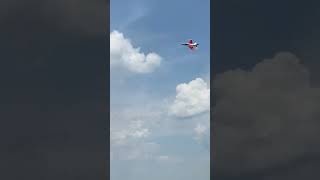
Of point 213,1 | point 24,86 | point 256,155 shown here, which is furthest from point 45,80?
point 256,155

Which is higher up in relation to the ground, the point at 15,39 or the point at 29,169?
the point at 15,39

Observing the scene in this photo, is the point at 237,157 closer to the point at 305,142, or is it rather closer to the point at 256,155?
the point at 256,155

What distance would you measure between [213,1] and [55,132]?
2911cm

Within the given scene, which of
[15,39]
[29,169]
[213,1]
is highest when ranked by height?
[213,1]

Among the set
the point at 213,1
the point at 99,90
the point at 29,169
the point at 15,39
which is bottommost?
the point at 29,169

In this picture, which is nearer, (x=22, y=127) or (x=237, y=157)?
(x=22, y=127)

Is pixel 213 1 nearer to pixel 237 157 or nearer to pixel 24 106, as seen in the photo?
pixel 237 157

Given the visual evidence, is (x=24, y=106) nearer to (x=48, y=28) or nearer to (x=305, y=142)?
(x=48, y=28)

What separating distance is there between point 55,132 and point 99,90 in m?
8.31

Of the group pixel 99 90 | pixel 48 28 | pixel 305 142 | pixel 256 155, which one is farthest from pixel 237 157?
pixel 48 28

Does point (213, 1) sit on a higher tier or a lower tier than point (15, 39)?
higher

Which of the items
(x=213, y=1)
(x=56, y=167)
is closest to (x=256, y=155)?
(x=213, y=1)

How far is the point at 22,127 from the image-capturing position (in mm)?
69812

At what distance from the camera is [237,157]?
245 feet
